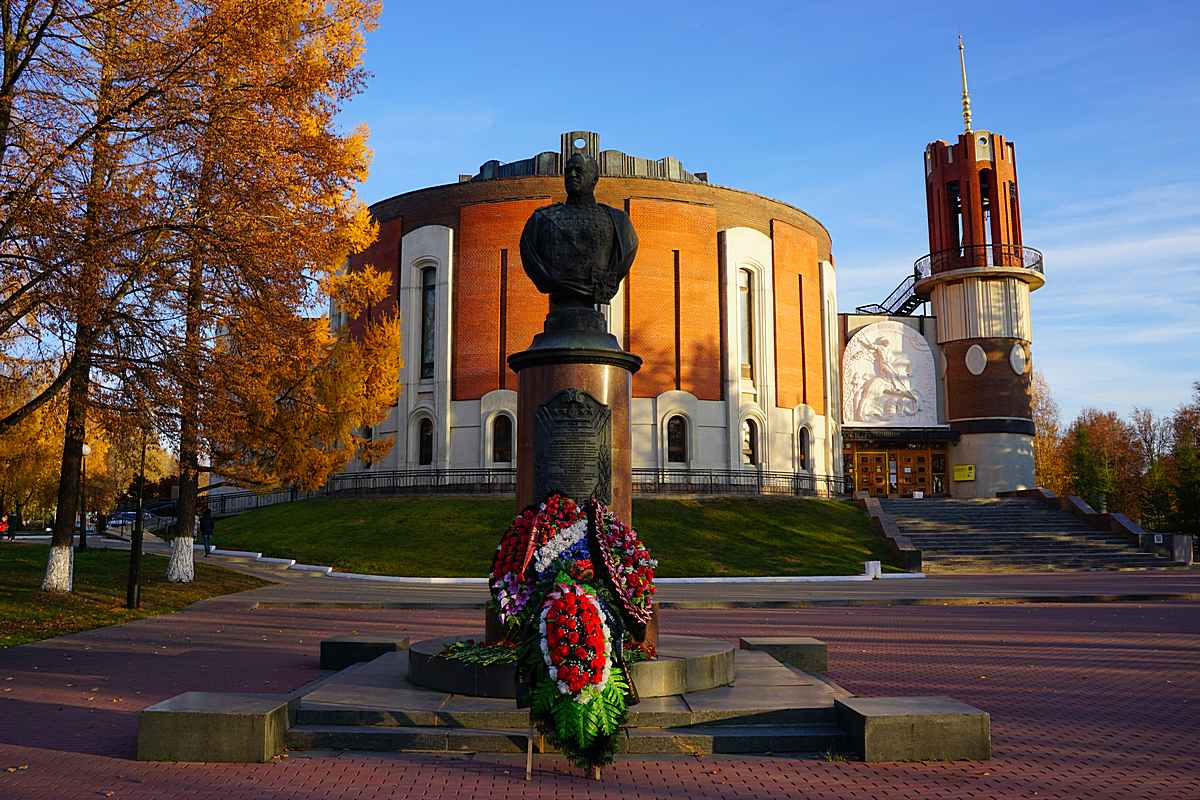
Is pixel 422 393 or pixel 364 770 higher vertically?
pixel 422 393

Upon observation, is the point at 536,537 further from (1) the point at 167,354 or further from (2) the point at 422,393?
(2) the point at 422,393

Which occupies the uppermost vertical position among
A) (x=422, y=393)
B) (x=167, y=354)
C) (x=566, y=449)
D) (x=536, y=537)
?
(x=422, y=393)

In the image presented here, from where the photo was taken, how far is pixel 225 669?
11773mm

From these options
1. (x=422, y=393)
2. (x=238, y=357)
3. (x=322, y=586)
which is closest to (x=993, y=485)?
(x=422, y=393)

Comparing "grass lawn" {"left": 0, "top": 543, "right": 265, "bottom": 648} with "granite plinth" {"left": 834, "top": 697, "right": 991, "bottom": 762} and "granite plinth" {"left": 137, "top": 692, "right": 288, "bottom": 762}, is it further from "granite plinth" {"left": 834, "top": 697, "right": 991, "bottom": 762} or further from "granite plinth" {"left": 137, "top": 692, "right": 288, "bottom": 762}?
"granite plinth" {"left": 834, "top": 697, "right": 991, "bottom": 762}

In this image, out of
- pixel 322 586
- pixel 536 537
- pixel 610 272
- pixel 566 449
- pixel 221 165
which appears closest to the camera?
pixel 536 537

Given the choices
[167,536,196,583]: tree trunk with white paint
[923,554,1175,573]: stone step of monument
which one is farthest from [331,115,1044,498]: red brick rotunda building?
[167,536,196,583]: tree trunk with white paint

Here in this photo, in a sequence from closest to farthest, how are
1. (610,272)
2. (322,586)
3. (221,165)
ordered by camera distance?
1. (610,272)
2. (221,165)
3. (322,586)

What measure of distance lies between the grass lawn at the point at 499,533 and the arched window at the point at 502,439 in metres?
3.60

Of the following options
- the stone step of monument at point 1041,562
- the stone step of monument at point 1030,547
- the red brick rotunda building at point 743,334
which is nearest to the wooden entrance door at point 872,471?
the red brick rotunda building at point 743,334

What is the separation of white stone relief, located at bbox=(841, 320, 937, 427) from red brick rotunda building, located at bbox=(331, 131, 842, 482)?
4.67m

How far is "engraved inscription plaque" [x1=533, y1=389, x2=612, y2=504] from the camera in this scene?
970 cm

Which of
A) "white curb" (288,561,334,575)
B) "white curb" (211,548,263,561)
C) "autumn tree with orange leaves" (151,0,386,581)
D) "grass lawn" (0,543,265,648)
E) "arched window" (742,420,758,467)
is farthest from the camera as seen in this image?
"arched window" (742,420,758,467)

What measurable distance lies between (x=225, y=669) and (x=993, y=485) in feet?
132
